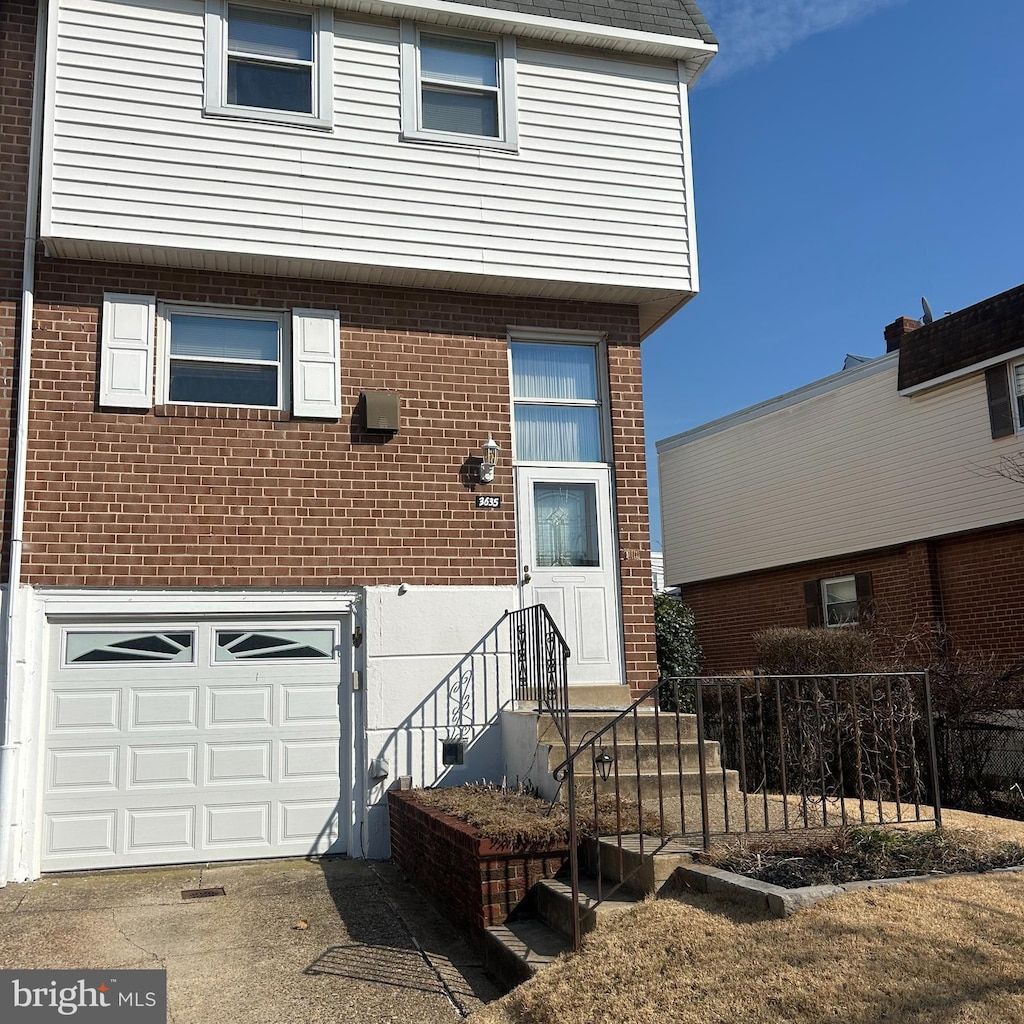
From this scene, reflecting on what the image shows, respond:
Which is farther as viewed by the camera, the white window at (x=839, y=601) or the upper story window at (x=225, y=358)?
the white window at (x=839, y=601)

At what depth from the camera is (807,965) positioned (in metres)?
4.37

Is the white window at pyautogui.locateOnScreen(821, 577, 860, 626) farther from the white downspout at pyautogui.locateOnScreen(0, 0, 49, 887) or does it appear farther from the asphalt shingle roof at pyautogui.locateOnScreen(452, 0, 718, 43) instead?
the white downspout at pyautogui.locateOnScreen(0, 0, 49, 887)

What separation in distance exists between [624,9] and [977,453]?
8186 millimetres

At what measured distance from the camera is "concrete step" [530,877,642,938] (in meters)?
5.52

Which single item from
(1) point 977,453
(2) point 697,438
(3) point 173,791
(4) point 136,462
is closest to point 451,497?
(4) point 136,462

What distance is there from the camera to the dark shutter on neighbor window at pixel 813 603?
17359 millimetres

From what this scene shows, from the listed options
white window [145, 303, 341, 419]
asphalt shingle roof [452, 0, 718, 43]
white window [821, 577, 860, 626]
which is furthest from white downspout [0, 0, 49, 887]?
white window [821, 577, 860, 626]

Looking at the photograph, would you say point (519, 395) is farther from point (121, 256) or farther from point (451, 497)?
point (121, 256)

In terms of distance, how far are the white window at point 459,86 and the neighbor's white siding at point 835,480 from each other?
8.53m

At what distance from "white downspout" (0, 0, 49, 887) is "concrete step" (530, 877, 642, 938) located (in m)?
4.21

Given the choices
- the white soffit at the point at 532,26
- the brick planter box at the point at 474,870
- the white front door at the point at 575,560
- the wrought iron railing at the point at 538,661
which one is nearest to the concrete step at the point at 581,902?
the brick planter box at the point at 474,870

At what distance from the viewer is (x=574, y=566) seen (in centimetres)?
961

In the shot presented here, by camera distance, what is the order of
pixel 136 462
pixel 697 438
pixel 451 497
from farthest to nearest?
1. pixel 697 438
2. pixel 451 497
3. pixel 136 462

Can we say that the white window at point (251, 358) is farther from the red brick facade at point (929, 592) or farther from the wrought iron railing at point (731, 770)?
the red brick facade at point (929, 592)
